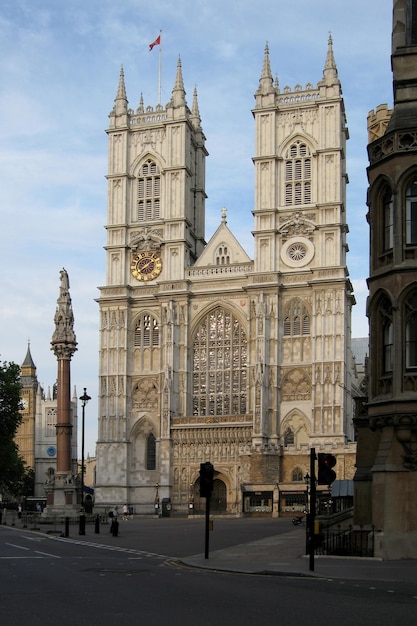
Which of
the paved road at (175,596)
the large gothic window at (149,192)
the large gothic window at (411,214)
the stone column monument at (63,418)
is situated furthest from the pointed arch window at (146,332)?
the large gothic window at (411,214)

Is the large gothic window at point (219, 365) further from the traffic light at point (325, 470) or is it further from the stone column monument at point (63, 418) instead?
the traffic light at point (325, 470)

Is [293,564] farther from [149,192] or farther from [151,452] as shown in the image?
[149,192]

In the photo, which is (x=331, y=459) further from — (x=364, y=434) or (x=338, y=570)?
(x=364, y=434)

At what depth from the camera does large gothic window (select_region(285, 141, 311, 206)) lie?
79188mm

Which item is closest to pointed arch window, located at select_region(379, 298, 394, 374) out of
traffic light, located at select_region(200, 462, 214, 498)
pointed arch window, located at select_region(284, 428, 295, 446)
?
traffic light, located at select_region(200, 462, 214, 498)

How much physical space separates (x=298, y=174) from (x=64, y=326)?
2718 cm

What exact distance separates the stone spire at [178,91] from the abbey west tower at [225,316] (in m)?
0.11

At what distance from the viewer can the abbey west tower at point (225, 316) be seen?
74.7 metres

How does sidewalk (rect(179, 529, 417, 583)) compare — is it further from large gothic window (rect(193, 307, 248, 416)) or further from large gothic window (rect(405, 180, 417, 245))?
large gothic window (rect(193, 307, 248, 416))

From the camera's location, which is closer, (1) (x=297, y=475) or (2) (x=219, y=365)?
(1) (x=297, y=475)

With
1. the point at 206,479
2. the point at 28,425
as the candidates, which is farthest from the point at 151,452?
the point at 28,425

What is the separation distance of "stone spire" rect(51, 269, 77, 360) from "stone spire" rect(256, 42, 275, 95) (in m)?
27.3

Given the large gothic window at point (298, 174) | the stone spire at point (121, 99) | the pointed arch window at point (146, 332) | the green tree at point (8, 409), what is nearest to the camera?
the green tree at point (8, 409)

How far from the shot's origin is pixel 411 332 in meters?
25.1
